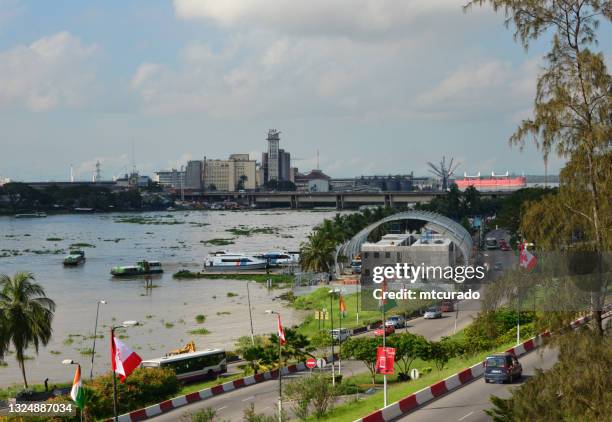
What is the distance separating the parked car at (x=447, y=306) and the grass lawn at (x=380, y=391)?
1768 centimetres

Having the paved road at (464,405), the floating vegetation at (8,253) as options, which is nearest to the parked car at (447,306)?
the paved road at (464,405)

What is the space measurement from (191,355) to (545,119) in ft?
94.5

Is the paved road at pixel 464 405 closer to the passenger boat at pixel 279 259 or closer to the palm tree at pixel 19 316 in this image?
the palm tree at pixel 19 316

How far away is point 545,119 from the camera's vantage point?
17.8m

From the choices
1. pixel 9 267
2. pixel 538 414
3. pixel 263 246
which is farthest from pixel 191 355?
pixel 263 246

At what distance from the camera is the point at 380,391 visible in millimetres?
34000

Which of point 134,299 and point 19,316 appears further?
point 134,299

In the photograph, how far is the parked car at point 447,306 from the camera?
5719 cm

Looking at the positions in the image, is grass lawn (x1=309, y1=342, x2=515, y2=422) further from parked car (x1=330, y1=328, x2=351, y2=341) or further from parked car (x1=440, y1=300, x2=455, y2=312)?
parked car (x1=440, y1=300, x2=455, y2=312)

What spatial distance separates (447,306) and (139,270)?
165 ft

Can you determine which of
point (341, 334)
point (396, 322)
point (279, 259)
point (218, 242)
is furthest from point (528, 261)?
point (218, 242)

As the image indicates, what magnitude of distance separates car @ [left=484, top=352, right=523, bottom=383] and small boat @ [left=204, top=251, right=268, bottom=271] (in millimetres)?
74050

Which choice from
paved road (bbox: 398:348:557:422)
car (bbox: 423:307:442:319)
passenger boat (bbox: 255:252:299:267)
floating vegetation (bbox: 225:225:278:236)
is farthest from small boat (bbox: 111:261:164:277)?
paved road (bbox: 398:348:557:422)

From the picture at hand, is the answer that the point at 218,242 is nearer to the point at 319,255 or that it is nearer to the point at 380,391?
the point at 319,255
